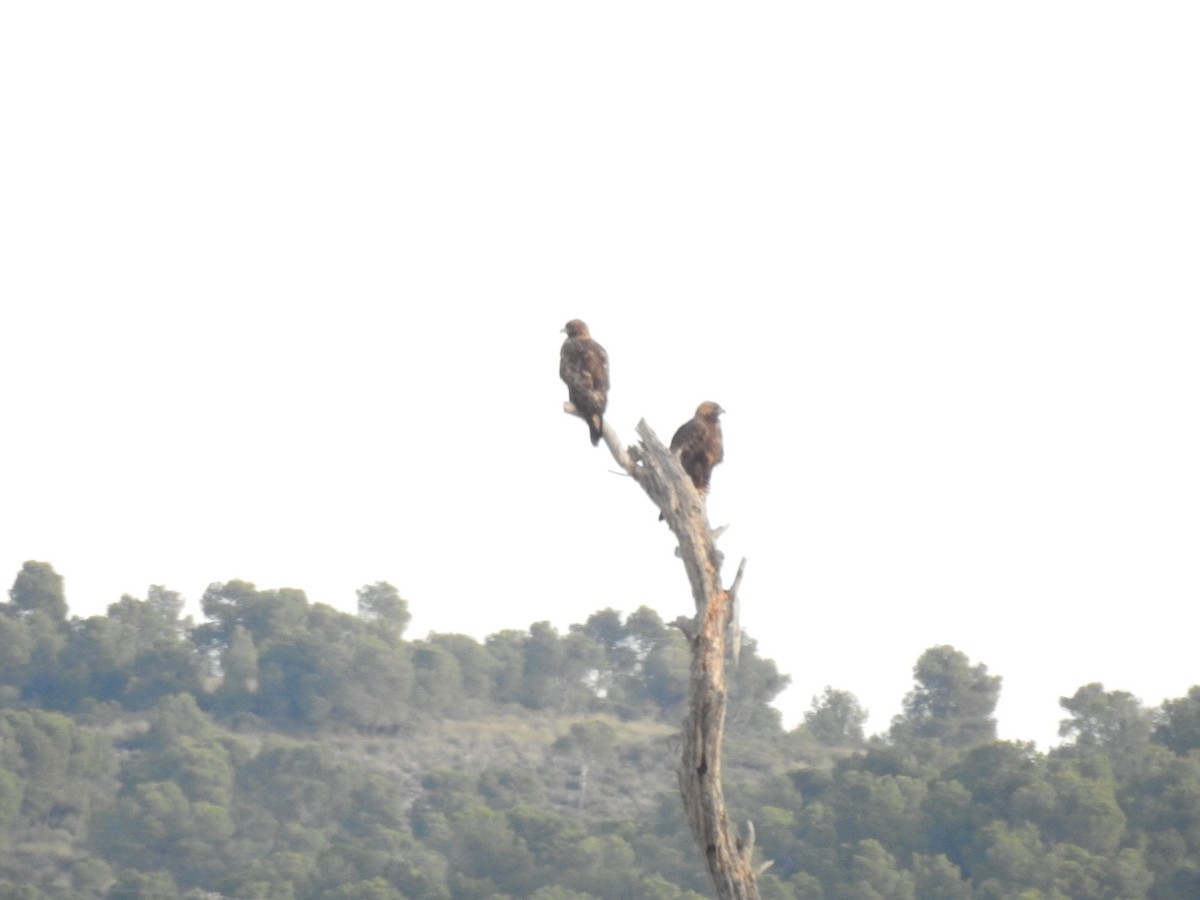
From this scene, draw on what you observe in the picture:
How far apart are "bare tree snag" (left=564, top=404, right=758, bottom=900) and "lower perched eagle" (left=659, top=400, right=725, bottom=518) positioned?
89.9 inches

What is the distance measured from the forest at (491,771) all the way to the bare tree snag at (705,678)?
81.7ft

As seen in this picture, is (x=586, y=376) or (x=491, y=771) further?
(x=491, y=771)

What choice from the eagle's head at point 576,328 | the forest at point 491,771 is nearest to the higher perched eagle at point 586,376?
the eagle's head at point 576,328

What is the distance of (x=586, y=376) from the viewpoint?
469 inches

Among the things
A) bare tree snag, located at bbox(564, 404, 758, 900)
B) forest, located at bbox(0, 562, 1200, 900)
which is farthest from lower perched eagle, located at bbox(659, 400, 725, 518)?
forest, located at bbox(0, 562, 1200, 900)

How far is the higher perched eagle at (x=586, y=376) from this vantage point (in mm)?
11484

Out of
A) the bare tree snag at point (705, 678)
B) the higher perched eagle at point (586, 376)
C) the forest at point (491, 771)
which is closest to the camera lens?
the bare tree snag at point (705, 678)

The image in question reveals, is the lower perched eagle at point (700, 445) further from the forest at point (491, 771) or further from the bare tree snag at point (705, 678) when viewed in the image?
the forest at point (491, 771)

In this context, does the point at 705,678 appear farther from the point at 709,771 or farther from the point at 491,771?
the point at 491,771

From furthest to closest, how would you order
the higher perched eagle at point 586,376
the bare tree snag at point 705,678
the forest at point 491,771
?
the forest at point 491,771, the higher perched eagle at point 586,376, the bare tree snag at point 705,678

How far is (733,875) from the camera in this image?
9008 mm

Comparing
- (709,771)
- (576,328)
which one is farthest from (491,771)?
(709,771)

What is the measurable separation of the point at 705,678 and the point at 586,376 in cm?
341

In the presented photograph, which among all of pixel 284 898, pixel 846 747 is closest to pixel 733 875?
pixel 284 898
